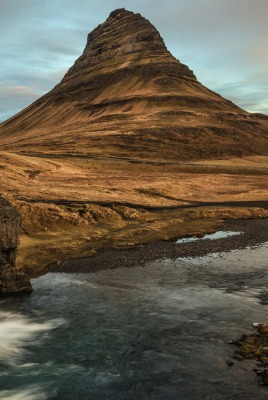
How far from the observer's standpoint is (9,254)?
32.8m

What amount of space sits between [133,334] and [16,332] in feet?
23.8

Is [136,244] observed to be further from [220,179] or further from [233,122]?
[233,122]

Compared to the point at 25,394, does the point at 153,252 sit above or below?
above

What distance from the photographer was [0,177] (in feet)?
271

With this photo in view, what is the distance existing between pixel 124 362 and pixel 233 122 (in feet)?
616

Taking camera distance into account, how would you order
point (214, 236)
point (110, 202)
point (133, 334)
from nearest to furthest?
1. point (133, 334)
2. point (214, 236)
3. point (110, 202)

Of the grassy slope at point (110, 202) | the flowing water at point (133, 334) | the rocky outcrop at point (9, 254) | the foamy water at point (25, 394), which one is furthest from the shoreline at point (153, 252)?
the foamy water at point (25, 394)

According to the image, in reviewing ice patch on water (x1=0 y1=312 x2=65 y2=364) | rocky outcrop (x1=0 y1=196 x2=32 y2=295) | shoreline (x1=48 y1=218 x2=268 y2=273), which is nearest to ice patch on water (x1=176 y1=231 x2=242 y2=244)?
shoreline (x1=48 y1=218 x2=268 y2=273)

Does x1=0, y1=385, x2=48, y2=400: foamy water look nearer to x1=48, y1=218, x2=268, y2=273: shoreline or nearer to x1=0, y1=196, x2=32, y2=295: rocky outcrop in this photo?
x1=0, y1=196, x2=32, y2=295: rocky outcrop

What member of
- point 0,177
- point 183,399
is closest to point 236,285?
point 183,399

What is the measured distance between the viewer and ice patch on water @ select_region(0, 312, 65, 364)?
22925mm

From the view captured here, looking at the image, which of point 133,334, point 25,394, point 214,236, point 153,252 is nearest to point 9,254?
point 133,334

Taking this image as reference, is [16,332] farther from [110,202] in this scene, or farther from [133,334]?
[110,202]

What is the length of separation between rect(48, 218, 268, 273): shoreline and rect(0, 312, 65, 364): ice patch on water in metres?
10.4
